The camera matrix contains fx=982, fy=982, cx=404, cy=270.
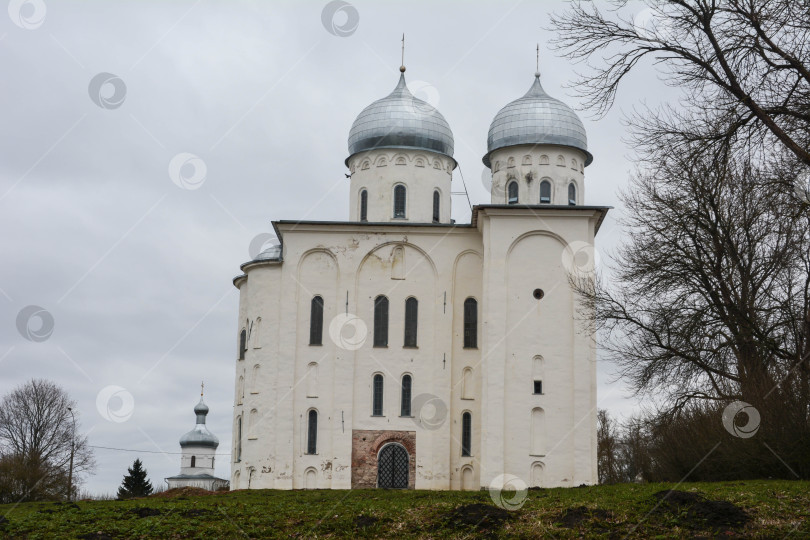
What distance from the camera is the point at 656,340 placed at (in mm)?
24656

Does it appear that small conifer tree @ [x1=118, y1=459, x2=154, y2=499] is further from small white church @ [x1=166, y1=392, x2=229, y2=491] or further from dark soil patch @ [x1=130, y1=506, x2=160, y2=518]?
dark soil patch @ [x1=130, y1=506, x2=160, y2=518]

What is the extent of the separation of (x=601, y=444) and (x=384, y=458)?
931 inches

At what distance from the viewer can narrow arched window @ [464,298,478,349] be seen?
32.6 meters

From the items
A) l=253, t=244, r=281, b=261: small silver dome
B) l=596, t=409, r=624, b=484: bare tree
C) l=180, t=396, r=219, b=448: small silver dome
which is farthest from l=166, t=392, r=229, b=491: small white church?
l=253, t=244, r=281, b=261: small silver dome

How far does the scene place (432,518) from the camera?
18.4 metres

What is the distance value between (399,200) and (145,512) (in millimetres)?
17926

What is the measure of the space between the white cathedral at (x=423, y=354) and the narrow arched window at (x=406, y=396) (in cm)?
5

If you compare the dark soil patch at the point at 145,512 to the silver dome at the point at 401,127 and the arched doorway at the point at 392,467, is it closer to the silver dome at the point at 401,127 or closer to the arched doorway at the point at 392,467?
the arched doorway at the point at 392,467

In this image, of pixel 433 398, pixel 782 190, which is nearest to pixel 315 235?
pixel 433 398

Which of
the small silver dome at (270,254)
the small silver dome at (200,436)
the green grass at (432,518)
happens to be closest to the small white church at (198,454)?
the small silver dome at (200,436)

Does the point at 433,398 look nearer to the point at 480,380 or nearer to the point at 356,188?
the point at 480,380

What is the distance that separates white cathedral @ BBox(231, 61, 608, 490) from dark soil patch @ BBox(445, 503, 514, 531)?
37.0ft

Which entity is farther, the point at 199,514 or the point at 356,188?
the point at 356,188

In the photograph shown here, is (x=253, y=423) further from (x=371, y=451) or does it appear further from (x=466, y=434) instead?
(x=466, y=434)
